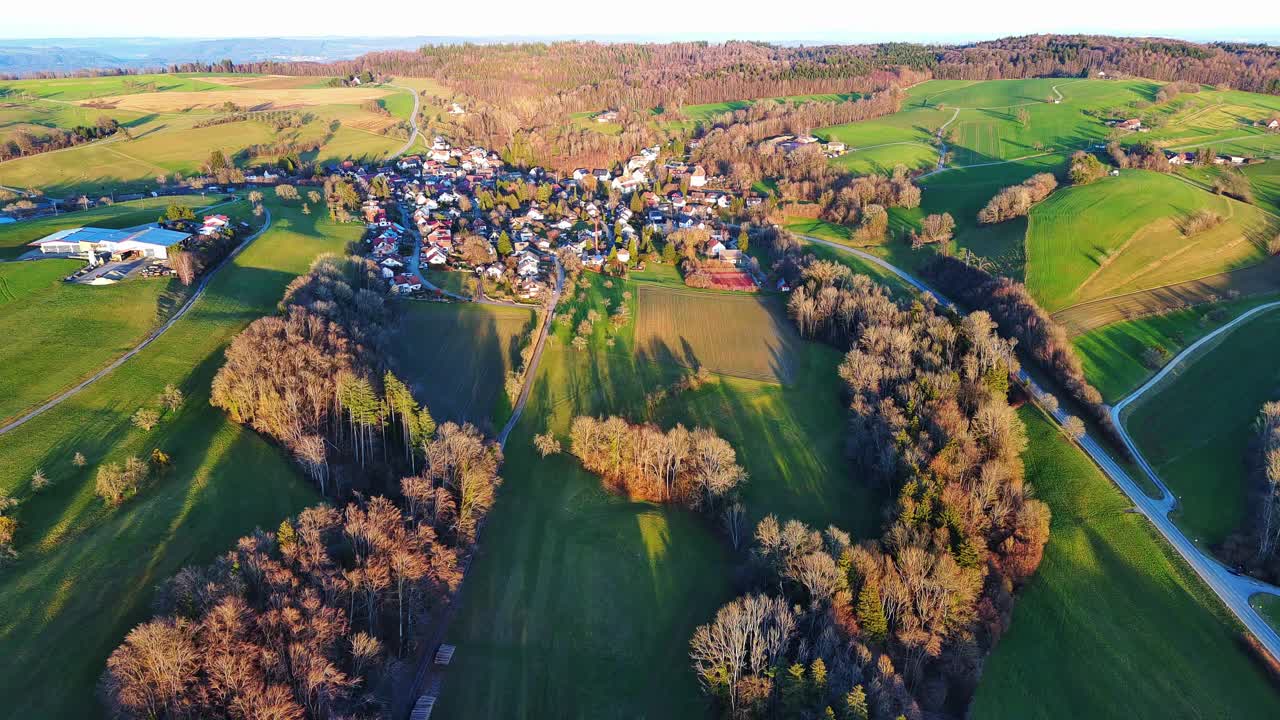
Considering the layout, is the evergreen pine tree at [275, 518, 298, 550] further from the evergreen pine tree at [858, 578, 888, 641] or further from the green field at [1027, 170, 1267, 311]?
the green field at [1027, 170, 1267, 311]

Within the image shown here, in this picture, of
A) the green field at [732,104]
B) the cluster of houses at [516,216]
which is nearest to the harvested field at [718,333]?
the cluster of houses at [516,216]

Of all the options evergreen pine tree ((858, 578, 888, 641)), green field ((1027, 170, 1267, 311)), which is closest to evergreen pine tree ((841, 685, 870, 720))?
evergreen pine tree ((858, 578, 888, 641))

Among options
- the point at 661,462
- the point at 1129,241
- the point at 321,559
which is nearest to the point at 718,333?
the point at 661,462

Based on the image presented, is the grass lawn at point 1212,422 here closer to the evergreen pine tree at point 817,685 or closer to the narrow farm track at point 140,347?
the evergreen pine tree at point 817,685

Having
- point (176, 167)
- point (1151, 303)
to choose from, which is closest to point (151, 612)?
point (1151, 303)

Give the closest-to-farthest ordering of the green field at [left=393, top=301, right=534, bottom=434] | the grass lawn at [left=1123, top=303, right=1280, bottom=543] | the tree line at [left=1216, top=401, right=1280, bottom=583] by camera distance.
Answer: the tree line at [left=1216, top=401, right=1280, bottom=583]
the grass lawn at [left=1123, top=303, right=1280, bottom=543]
the green field at [left=393, top=301, right=534, bottom=434]

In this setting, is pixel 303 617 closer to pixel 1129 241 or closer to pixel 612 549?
pixel 612 549
